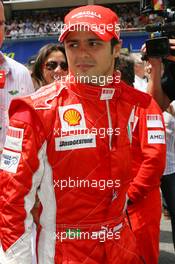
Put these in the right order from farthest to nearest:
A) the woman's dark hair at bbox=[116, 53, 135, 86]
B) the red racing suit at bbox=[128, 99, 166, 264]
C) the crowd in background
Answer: the crowd in background < the woman's dark hair at bbox=[116, 53, 135, 86] < the red racing suit at bbox=[128, 99, 166, 264]

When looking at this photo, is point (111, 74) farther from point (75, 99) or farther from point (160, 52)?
point (160, 52)

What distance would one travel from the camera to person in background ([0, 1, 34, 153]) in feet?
7.23

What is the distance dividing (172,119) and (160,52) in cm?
138

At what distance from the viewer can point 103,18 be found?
1.53 metres

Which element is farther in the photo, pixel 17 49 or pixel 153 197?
pixel 17 49

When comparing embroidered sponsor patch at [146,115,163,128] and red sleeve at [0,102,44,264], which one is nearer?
red sleeve at [0,102,44,264]

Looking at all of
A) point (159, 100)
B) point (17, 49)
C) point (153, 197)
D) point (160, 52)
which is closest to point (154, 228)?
point (153, 197)

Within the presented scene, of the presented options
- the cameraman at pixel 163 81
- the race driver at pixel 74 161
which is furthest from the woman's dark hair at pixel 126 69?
the race driver at pixel 74 161

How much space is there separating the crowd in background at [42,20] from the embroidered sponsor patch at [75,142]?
60.1 ft

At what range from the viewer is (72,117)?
1.45m

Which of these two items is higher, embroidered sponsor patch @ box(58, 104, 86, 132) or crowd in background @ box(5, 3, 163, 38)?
crowd in background @ box(5, 3, 163, 38)

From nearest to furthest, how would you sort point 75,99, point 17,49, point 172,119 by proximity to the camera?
point 75,99 < point 172,119 < point 17,49

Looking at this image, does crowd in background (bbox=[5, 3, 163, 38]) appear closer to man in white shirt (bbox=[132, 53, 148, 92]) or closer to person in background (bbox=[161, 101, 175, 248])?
man in white shirt (bbox=[132, 53, 148, 92])

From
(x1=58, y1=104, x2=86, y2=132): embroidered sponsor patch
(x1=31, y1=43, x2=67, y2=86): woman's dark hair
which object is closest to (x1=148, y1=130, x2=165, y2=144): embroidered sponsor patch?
(x1=58, y1=104, x2=86, y2=132): embroidered sponsor patch
